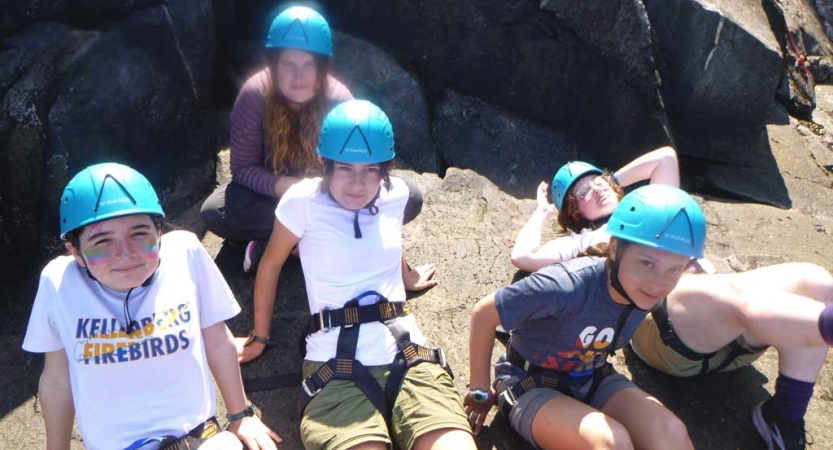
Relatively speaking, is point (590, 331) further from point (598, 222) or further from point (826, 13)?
point (826, 13)

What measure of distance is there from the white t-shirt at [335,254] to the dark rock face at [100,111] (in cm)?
214

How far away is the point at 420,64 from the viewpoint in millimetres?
6223

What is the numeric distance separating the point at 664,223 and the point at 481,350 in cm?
92

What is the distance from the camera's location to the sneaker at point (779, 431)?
3.09m

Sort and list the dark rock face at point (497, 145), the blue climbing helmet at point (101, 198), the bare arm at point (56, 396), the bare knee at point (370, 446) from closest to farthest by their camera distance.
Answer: the blue climbing helmet at point (101, 198) → the bare arm at point (56, 396) → the bare knee at point (370, 446) → the dark rock face at point (497, 145)

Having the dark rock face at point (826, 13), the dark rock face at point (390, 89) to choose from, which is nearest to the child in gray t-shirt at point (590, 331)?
the dark rock face at point (390, 89)

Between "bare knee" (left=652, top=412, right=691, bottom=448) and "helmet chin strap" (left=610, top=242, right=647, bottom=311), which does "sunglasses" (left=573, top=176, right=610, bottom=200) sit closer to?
"helmet chin strap" (left=610, top=242, right=647, bottom=311)

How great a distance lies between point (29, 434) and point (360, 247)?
5.78ft

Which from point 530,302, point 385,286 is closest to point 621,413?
point 530,302

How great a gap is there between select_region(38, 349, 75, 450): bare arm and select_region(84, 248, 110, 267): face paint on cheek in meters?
0.38

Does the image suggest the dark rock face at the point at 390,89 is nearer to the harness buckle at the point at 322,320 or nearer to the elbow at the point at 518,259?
the elbow at the point at 518,259

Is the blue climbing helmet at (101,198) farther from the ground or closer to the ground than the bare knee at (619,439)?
farther from the ground

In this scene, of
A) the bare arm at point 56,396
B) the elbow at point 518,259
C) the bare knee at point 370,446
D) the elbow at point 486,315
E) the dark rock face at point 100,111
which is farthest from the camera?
the dark rock face at point 100,111

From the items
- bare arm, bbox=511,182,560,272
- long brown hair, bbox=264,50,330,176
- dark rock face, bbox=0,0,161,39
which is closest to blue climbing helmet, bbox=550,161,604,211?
bare arm, bbox=511,182,560,272
